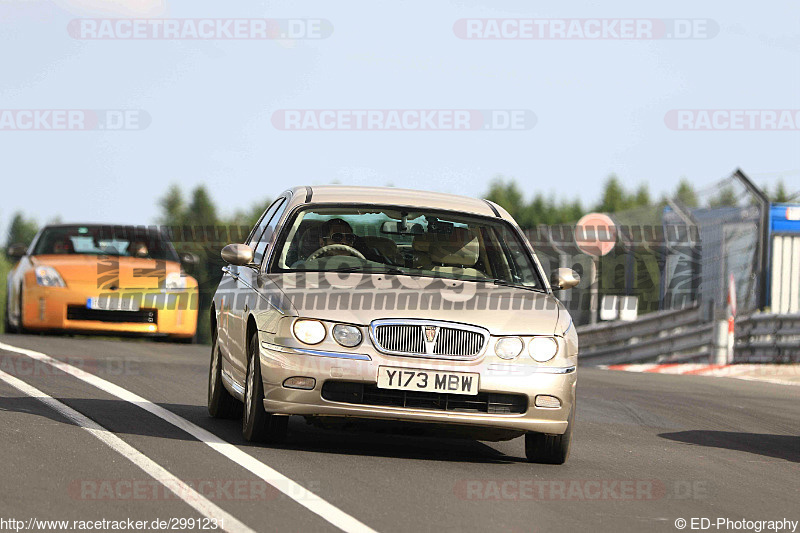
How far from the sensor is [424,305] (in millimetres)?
8258

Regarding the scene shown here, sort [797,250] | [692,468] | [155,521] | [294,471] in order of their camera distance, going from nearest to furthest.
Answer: [155,521], [294,471], [692,468], [797,250]

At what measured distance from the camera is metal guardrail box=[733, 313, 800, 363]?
21.7 metres

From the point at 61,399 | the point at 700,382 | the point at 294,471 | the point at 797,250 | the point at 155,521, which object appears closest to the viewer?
the point at 155,521

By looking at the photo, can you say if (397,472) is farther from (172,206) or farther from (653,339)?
(172,206)

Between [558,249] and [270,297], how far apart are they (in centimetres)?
1744

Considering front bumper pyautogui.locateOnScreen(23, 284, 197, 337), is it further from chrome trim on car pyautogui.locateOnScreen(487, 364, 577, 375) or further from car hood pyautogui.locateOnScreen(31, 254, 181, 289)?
chrome trim on car pyautogui.locateOnScreen(487, 364, 577, 375)

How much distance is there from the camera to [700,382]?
59.1ft

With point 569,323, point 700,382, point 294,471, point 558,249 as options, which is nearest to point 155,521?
point 294,471

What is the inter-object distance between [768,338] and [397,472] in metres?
15.4

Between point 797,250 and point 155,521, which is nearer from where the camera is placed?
point 155,521

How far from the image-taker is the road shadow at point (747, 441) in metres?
10.2

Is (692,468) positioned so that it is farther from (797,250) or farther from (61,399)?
(797,250)

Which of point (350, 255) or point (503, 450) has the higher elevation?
point (350, 255)
